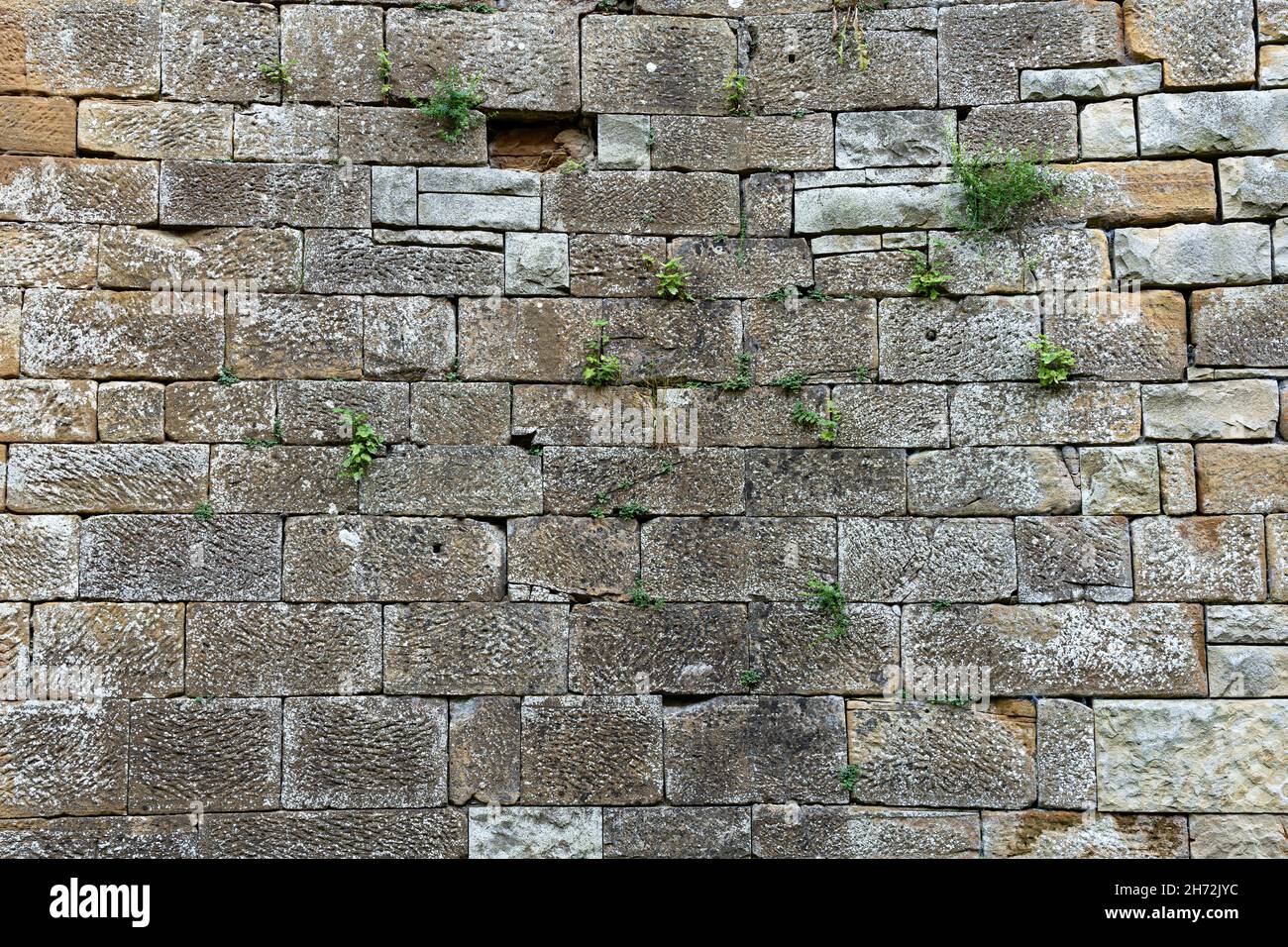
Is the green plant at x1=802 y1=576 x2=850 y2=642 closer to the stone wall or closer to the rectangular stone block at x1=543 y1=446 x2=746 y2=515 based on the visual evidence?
the stone wall

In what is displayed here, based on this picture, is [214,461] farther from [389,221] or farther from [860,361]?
[860,361]

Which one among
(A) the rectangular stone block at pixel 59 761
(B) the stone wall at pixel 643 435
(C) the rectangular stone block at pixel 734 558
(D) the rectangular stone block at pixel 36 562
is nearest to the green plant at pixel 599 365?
(B) the stone wall at pixel 643 435

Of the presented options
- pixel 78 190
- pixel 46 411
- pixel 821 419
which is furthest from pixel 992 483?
pixel 78 190

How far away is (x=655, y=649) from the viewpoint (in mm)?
4625

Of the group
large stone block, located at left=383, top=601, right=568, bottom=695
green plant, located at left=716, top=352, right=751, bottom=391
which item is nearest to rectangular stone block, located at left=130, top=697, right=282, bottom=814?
large stone block, located at left=383, top=601, right=568, bottom=695

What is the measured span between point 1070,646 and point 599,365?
8.92 feet

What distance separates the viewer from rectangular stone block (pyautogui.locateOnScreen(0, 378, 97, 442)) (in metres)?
4.55

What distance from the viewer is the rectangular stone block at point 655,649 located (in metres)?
4.61

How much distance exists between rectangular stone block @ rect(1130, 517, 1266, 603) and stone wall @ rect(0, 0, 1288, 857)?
0.07ft

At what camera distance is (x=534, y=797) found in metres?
4.54

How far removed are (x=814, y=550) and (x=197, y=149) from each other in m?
3.70

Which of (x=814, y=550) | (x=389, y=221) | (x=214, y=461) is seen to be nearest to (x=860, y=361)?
(x=814, y=550)

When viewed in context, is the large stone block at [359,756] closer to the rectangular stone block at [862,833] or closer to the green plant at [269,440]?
the green plant at [269,440]

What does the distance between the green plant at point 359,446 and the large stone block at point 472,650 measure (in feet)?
2.29
